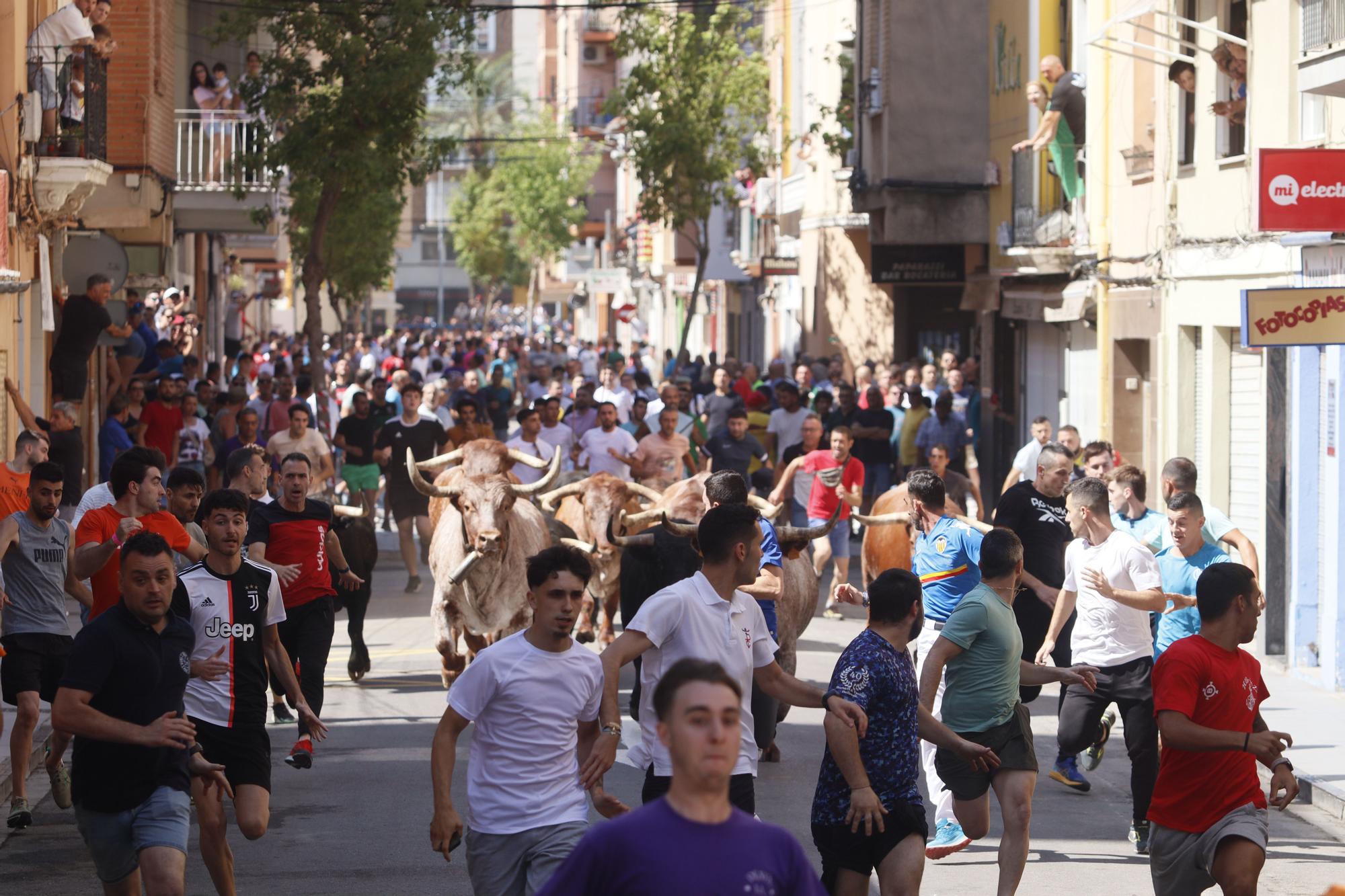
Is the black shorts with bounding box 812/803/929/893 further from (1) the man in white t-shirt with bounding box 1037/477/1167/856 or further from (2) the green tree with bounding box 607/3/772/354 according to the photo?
(2) the green tree with bounding box 607/3/772/354

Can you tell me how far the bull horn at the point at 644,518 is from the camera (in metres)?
Answer: 12.9

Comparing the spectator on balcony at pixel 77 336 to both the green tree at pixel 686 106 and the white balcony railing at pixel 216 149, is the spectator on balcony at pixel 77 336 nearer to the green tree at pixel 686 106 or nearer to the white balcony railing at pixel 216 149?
the white balcony railing at pixel 216 149

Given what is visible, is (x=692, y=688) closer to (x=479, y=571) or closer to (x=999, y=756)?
(x=999, y=756)

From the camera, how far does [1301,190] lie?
1298 cm

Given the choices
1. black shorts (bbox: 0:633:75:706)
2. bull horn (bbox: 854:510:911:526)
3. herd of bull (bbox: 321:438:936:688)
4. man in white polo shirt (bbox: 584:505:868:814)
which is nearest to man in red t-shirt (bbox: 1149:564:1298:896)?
man in white polo shirt (bbox: 584:505:868:814)

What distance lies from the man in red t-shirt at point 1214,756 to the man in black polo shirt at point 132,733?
3559mm

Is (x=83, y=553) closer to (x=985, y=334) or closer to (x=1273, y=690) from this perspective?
(x=1273, y=690)

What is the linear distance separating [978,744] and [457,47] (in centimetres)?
2093

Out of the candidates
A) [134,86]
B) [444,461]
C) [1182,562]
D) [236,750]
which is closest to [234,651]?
[236,750]

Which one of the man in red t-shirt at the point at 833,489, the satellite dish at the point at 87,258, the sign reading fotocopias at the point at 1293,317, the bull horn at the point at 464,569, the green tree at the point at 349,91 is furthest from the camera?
the green tree at the point at 349,91

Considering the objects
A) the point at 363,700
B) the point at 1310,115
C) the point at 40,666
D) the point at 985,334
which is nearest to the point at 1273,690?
the point at 1310,115

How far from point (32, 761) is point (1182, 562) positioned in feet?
22.3

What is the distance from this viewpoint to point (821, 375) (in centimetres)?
2941

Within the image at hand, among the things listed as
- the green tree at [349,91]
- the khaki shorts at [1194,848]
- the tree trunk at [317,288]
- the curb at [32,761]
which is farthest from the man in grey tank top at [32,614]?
the green tree at [349,91]
